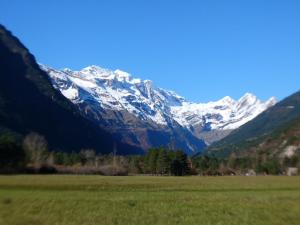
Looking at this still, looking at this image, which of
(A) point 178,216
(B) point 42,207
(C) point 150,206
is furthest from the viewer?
(C) point 150,206

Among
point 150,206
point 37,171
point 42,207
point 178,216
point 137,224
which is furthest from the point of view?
point 37,171

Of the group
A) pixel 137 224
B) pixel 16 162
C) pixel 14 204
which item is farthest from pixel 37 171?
pixel 137 224

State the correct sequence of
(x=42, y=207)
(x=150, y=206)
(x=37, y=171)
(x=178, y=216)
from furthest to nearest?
(x=37, y=171) < (x=150, y=206) < (x=42, y=207) < (x=178, y=216)

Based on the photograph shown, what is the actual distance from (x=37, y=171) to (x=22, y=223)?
157m

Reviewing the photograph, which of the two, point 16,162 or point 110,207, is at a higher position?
point 16,162

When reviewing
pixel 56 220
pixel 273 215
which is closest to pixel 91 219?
pixel 56 220

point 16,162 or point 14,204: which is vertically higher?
point 16,162

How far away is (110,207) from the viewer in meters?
44.8

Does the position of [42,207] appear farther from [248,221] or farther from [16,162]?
[16,162]

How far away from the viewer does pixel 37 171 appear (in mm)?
187625

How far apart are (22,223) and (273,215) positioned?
19.0 m

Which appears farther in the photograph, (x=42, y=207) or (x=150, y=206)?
(x=150, y=206)

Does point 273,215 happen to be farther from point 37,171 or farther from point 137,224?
point 37,171

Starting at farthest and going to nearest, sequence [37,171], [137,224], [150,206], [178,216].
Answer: [37,171], [150,206], [178,216], [137,224]
